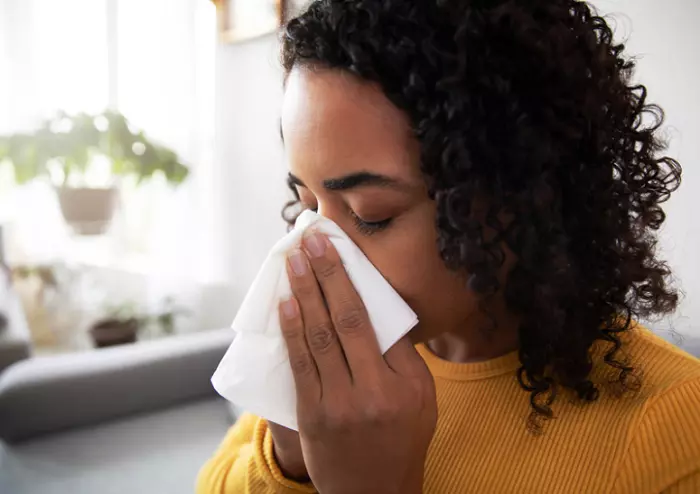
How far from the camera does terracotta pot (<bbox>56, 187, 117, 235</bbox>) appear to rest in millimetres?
1713

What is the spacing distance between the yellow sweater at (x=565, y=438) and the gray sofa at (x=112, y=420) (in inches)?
22.1

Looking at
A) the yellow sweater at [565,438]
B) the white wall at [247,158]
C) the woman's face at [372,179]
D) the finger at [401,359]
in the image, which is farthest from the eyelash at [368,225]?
the white wall at [247,158]

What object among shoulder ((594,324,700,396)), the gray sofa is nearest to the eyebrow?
shoulder ((594,324,700,396))

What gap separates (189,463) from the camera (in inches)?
43.8

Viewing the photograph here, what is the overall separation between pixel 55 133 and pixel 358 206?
152 centimetres

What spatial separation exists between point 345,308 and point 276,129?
49.9 inches

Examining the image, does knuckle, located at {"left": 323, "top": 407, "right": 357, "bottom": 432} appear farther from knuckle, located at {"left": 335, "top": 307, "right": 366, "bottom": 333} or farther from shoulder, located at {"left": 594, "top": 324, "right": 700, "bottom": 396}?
shoulder, located at {"left": 594, "top": 324, "right": 700, "bottom": 396}

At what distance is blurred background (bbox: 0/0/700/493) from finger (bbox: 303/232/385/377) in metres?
0.79

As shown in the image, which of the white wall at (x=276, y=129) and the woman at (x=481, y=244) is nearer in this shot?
the woman at (x=481, y=244)

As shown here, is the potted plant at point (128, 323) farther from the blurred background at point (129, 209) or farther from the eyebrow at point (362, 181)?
the eyebrow at point (362, 181)

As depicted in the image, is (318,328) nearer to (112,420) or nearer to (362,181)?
(362,181)

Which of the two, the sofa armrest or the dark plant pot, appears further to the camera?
the dark plant pot

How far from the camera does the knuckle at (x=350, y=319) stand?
49 centimetres

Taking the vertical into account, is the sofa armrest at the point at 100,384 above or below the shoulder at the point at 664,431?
below
